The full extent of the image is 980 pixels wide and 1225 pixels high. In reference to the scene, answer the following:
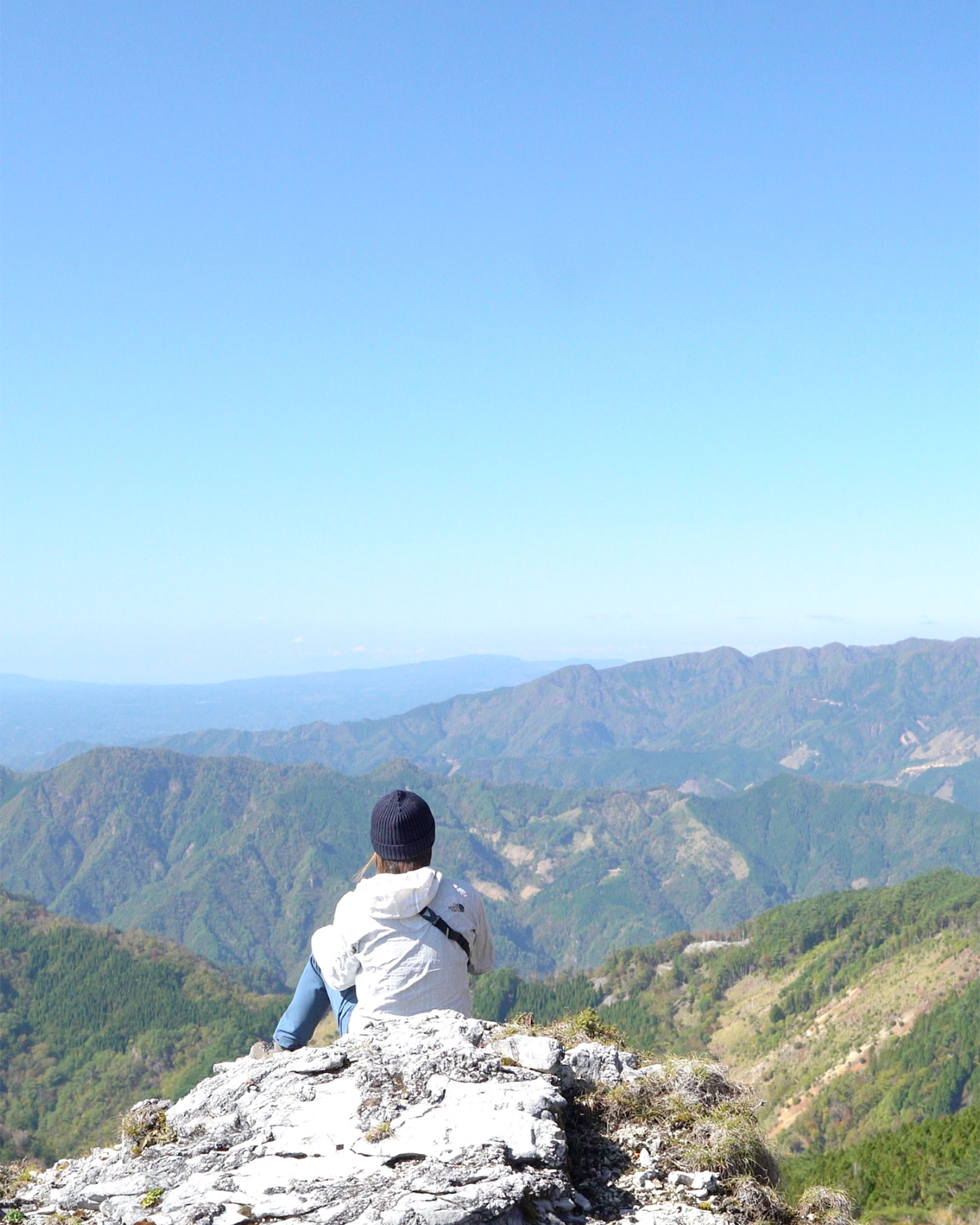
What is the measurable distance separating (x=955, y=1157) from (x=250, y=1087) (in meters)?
62.6

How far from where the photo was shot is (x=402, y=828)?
24.2 ft

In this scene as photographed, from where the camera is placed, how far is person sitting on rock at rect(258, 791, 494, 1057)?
23.7ft

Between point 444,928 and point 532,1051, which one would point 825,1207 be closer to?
point 532,1051

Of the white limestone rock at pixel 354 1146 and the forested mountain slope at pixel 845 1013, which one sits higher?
the white limestone rock at pixel 354 1146

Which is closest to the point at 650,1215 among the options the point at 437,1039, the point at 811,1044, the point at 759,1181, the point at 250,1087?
the point at 759,1181

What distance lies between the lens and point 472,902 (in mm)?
7535

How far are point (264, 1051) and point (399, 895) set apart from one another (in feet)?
7.35

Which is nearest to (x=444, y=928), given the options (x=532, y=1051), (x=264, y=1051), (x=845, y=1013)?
(x=532, y=1051)

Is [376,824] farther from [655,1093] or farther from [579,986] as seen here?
[579,986]

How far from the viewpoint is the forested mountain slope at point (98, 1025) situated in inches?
5655

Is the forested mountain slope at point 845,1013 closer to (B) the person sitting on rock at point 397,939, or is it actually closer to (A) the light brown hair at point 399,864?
(B) the person sitting on rock at point 397,939

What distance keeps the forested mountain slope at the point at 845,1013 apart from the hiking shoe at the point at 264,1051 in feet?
158

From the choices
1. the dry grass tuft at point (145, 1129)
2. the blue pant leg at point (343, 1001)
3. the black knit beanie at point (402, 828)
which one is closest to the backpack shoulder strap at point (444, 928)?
the black knit beanie at point (402, 828)

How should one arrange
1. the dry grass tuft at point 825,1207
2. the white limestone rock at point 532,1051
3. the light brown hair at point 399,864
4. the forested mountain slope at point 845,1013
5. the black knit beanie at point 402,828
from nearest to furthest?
the dry grass tuft at point 825,1207, the white limestone rock at point 532,1051, the black knit beanie at point 402,828, the light brown hair at point 399,864, the forested mountain slope at point 845,1013
